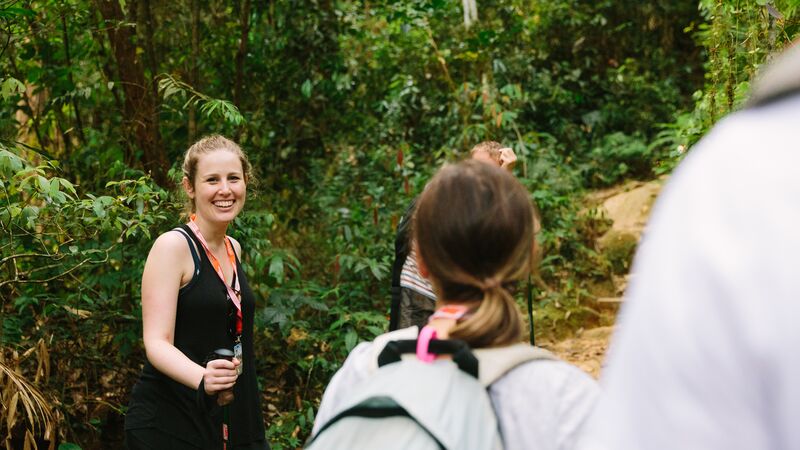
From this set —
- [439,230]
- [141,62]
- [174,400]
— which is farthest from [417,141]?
[439,230]

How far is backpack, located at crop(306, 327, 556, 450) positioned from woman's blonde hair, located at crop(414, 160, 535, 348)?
0.08 metres

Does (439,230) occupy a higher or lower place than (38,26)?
lower

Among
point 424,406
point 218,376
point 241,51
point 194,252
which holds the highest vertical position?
point 241,51

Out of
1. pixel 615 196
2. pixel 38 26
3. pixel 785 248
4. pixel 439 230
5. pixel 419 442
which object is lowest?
pixel 615 196

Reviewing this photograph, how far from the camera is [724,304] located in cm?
64

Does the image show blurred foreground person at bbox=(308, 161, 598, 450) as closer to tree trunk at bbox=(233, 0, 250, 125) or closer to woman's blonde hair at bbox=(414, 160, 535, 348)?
woman's blonde hair at bbox=(414, 160, 535, 348)

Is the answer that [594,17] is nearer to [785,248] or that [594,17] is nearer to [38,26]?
[38,26]

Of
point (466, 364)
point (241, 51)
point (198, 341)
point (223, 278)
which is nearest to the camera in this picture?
point (466, 364)

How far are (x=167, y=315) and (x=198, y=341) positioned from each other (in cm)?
18

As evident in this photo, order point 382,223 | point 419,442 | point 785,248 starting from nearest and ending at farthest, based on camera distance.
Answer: point 785,248 < point 419,442 < point 382,223

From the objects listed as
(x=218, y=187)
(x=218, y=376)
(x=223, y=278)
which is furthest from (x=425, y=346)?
(x=218, y=187)

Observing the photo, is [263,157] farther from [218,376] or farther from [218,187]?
[218,376]

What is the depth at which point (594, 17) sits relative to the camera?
13.3 m

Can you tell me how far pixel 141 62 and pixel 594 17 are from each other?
9.35m
